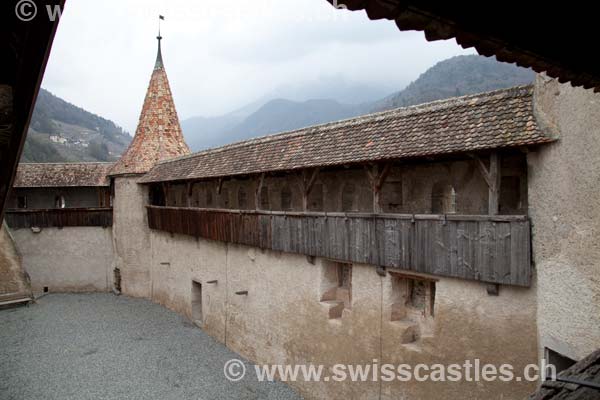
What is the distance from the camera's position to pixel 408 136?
8.38 meters

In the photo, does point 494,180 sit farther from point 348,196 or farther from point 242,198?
point 242,198

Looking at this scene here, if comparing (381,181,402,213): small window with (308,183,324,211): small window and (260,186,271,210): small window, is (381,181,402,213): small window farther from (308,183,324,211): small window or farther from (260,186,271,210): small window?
(260,186,271,210): small window

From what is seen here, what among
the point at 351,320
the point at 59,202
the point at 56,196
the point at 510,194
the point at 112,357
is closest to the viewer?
the point at 510,194

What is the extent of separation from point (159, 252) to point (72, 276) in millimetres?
6251

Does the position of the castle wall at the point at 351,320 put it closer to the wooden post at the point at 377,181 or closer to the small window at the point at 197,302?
the small window at the point at 197,302

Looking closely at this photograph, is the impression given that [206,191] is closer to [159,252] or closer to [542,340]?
[159,252]

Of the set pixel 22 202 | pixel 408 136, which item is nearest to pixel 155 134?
pixel 22 202

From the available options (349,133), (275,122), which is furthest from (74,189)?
(275,122)

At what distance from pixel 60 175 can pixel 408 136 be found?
20908mm

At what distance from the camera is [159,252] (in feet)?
62.4

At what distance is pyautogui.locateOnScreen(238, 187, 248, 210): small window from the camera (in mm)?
13914

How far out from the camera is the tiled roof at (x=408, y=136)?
22.7ft

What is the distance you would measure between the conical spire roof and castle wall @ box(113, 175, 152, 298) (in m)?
0.79

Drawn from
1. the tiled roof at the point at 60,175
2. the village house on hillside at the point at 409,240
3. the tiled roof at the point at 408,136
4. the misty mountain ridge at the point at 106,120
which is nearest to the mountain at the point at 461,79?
the misty mountain ridge at the point at 106,120
